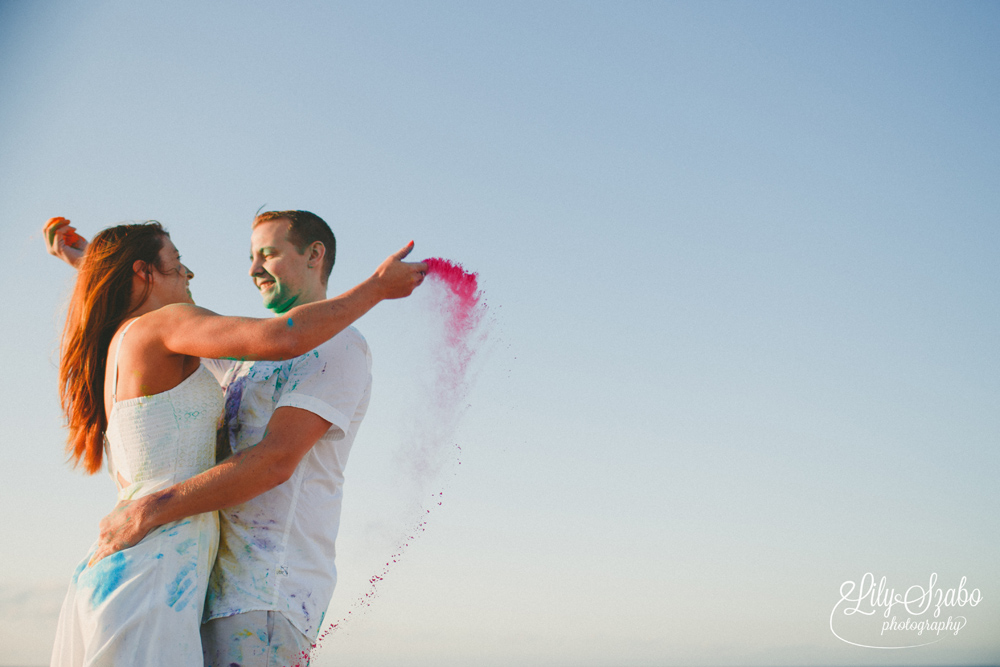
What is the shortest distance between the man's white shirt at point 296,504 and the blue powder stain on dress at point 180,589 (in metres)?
0.15

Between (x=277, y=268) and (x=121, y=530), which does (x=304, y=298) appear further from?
(x=121, y=530)

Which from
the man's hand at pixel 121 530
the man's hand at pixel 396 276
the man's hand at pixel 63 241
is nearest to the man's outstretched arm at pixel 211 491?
the man's hand at pixel 121 530

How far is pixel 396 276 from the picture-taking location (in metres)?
3.19

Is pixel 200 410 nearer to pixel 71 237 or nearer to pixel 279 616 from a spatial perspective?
pixel 279 616

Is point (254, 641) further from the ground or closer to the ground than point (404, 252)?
closer to the ground

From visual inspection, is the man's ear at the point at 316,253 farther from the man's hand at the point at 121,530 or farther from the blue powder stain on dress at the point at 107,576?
the blue powder stain on dress at the point at 107,576

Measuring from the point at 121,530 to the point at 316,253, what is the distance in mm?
1591

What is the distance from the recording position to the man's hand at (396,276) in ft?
10.4

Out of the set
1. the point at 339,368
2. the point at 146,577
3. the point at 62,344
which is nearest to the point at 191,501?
the point at 146,577

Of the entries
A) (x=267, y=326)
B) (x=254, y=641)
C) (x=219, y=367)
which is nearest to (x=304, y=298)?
(x=219, y=367)

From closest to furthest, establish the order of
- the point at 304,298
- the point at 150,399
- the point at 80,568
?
1. the point at 80,568
2. the point at 150,399
3. the point at 304,298

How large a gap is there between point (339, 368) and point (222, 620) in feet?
3.39

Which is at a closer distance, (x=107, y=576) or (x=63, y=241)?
(x=107, y=576)

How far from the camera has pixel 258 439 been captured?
3248 mm
